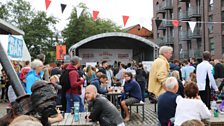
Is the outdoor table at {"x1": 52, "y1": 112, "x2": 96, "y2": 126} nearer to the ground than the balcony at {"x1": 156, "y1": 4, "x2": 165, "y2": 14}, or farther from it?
nearer to the ground

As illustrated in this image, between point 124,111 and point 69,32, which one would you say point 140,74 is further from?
point 69,32

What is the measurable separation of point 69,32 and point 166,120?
2258 inches

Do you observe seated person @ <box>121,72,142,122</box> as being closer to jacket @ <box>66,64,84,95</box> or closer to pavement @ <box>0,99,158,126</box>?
pavement @ <box>0,99,158,126</box>

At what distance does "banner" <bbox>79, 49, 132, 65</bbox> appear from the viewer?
33562mm

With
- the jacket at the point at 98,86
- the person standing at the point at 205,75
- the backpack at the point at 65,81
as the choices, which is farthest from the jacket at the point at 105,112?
the jacket at the point at 98,86

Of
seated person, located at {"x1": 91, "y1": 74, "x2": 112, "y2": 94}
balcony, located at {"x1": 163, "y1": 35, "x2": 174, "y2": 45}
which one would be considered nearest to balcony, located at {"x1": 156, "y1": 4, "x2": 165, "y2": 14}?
balcony, located at {"x1": 163, "y1": 35, "x2": 174, "y2": 45}

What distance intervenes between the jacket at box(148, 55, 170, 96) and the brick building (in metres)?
32.1

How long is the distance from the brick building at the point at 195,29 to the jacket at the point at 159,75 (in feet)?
105

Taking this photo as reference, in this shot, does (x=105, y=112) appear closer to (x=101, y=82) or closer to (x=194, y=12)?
(x=101, y=82)

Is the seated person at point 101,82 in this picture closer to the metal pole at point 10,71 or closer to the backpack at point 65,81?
the backpack at point 65,81

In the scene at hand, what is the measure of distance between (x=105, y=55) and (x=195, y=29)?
17.4 metres

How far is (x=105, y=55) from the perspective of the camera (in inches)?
1341

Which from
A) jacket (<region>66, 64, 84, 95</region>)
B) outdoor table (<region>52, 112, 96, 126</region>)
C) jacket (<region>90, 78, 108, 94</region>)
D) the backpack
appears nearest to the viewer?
outdoor table (<region>52, 112, 96, 126</region>)

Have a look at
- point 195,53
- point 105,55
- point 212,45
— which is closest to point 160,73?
point 105,55
